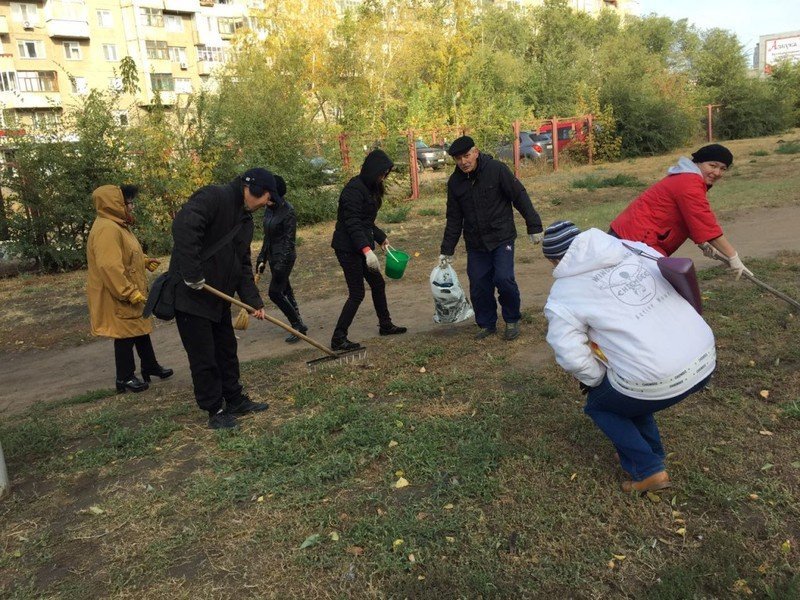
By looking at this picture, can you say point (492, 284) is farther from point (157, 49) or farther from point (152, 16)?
point (152, 16)

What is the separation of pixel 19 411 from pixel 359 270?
3111mm

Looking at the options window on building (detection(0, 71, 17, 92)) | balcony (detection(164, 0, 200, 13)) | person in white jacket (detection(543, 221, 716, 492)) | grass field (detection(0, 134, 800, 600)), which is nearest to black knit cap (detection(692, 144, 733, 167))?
grass field (detection(0, 134, 800, 600))

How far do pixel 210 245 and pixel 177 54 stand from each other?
51553mm

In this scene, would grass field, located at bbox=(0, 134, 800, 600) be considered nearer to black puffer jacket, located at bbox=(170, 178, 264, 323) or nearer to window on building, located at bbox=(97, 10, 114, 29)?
black puffer jacket, located at bbox=(170, 178, 264, 323)

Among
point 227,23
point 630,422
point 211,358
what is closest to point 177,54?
point 227,23

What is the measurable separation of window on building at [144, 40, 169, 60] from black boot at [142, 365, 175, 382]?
157 feet

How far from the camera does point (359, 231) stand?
5.73 meters

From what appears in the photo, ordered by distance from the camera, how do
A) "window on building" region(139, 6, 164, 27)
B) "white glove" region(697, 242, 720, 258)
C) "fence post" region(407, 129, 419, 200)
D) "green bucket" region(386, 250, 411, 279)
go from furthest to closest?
"window on building" region(139, 6, 164, 27) → "fence post" region(407, 129, 419, 200) → "green bucket" region(386, 250, 411, 279) → "white glove" region(697, 242, 720, 258)

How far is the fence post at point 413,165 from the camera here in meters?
16.9

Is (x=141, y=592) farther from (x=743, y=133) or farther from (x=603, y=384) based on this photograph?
(x=743, y=133)

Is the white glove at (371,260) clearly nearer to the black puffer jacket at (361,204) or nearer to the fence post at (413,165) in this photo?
the black puffer jacket at (361,204)

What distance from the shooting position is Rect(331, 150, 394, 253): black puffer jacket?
5.72 m

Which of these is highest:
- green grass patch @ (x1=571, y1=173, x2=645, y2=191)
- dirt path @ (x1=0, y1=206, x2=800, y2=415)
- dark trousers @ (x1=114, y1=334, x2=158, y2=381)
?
green grass patch @ (x1=571, y1=173, x2=645, y2=191)

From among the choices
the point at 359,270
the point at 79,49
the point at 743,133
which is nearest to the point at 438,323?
the point at 359,270
